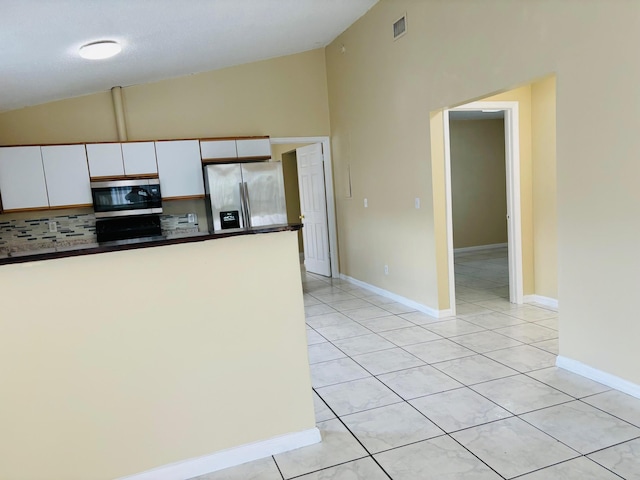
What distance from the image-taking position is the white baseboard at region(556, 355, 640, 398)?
103 inches

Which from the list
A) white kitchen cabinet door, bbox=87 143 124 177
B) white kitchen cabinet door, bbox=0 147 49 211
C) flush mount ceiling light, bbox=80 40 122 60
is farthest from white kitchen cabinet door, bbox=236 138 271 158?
flush mount ceiling light, bbox=80 40 122 60

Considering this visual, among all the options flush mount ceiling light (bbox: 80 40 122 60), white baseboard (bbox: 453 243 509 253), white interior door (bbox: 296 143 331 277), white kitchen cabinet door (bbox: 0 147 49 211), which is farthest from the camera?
white baseboard (bbox: 453 243 509 253)

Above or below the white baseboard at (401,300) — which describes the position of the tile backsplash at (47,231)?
above

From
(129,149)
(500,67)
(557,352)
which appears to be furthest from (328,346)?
(129,149)

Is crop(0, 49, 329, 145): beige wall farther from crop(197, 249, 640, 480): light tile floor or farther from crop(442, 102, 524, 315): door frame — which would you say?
crop(197, 249, 640, 480): light tile floor

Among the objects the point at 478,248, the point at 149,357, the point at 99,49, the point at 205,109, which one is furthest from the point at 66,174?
the point at 478,248

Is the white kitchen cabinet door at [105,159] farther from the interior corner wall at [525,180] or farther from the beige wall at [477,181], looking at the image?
the beige wall at [477,181]

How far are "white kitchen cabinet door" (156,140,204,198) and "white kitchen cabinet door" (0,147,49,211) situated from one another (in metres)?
1.18

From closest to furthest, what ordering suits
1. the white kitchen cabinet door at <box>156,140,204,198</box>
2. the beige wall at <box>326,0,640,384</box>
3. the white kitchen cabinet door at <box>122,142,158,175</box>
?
the beige wall at <box>326,0,640,384</box> → the white kitchen cabinet door at <box>122,142,158,175</box> → the white kitchen cabinet door at <box>156,140,204,198</box>

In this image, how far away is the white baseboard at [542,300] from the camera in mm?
4484

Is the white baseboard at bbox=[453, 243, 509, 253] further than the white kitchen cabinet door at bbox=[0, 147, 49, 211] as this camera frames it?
Yes

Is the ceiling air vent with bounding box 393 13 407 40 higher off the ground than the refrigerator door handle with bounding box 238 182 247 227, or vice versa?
the ceiling air vent with bounding box 393 13 407 40

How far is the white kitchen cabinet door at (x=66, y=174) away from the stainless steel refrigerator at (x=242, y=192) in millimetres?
1278

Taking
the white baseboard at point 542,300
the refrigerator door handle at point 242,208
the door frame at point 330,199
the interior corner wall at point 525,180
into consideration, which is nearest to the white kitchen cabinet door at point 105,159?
the refrigerator door handle at point 242,208
